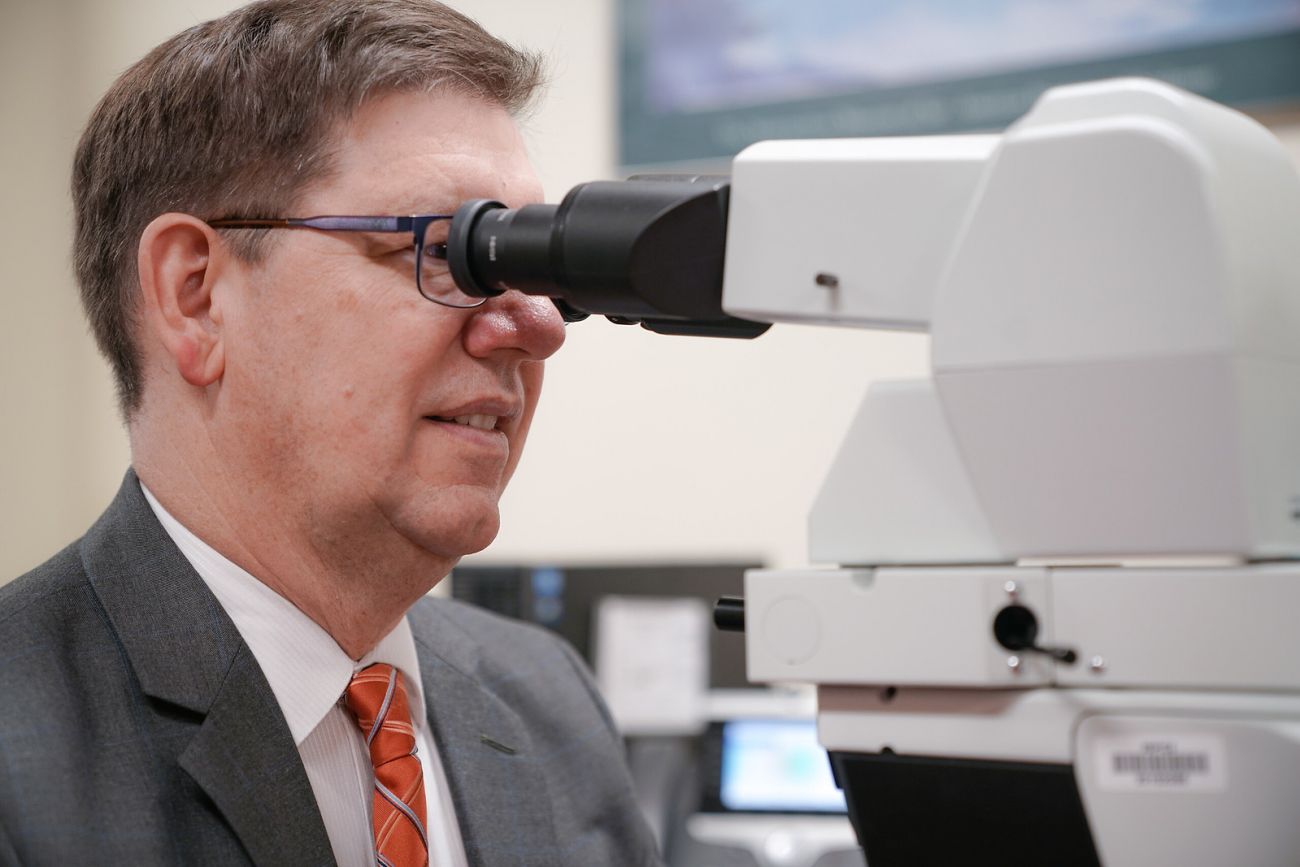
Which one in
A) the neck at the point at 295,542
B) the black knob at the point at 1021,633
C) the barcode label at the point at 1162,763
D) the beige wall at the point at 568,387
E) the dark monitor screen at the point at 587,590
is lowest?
the barcode label at the point at 1162,763

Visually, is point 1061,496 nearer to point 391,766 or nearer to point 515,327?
point 515,327

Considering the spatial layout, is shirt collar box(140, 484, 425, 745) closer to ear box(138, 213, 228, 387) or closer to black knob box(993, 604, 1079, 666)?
ear box(138, 213, 228, 387)

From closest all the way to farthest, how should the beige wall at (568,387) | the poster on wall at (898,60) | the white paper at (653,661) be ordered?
the white paper at (653,661)
the poster on wall at (898,60)
the beige wall at (568,387)

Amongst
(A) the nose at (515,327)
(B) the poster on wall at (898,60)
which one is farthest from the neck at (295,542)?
(B) the poster on wall at (898,60)

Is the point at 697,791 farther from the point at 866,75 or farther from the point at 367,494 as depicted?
the point at 866,75

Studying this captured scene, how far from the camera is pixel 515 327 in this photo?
1.00 meters

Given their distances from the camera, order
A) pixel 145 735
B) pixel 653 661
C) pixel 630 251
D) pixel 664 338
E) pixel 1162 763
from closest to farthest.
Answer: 1. pixel 1162 763
2. pixel 630 251
3. pixel 145 735
4. pixel 653 661
5. pixel 664 338

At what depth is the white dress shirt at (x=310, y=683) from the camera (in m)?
0.97

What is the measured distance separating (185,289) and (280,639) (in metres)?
0.31

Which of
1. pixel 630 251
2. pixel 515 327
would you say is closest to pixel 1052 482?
pixel 630 251

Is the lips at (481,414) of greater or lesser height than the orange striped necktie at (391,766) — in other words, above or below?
above

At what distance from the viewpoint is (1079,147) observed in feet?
2.13

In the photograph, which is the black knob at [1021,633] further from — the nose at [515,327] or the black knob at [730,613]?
the nose at [515,327]

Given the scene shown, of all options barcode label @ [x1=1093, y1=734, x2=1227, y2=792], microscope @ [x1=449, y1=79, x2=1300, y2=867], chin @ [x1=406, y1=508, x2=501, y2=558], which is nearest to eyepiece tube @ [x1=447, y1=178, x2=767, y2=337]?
microscope @ [x1=449, y1=79, x2=1300, y2=867]
